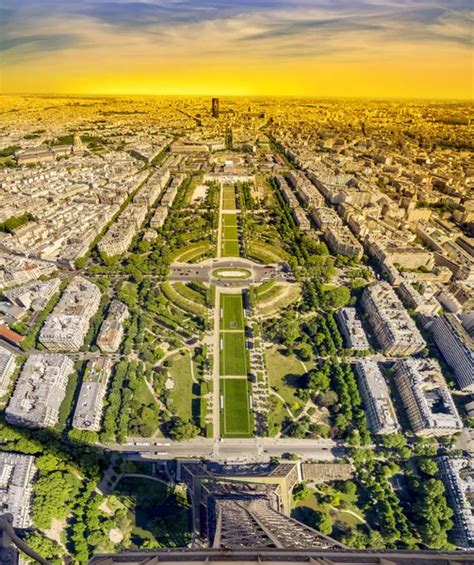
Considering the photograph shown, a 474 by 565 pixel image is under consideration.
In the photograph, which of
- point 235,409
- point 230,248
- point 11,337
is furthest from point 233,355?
point 11,337

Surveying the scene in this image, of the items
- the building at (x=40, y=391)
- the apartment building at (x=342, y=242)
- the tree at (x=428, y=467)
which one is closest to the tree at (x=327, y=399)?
the tree at (x=428, y=467)

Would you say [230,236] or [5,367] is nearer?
[5,367]

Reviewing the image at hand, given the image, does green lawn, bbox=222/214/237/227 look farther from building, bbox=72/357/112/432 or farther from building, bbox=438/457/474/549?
building, bbox=438/457/474/549

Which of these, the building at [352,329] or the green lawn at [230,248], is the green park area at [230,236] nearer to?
the green lawn at [230,248]

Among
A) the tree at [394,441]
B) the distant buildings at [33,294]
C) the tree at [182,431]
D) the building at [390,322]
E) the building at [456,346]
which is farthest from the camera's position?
the distant buildings at [33,294]

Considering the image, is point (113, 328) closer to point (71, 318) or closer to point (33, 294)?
point (71, 318)

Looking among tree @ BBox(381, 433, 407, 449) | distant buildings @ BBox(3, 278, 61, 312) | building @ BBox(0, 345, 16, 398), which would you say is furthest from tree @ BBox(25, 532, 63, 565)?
tree @ BBox(381, 433, 407, 449)
